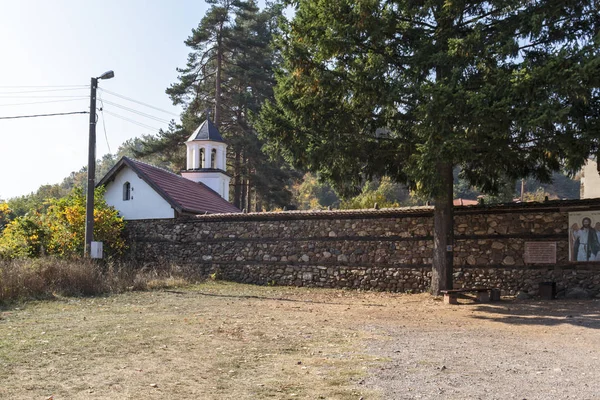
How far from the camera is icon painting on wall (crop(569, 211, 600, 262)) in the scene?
14297mm

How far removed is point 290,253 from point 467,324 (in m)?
9.08

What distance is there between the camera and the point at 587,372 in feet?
20.7

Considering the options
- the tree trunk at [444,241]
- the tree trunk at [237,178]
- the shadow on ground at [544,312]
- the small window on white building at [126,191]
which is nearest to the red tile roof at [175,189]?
the small window on white building at [126,191]

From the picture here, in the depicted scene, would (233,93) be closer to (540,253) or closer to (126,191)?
(126,191)

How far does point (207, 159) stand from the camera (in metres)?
30.3

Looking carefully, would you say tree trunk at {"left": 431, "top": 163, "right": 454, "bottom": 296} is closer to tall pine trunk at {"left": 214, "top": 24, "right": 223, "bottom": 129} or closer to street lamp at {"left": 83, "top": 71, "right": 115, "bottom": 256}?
street lamp at {"left": 83, "top": 71, "right": 115, "bottom": 256}

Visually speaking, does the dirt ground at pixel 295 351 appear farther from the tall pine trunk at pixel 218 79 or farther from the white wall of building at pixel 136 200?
the tall pine trunk at pixel 218 79

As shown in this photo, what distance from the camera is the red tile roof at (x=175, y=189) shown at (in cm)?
2178

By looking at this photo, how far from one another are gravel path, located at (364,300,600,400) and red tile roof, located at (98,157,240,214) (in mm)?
12566

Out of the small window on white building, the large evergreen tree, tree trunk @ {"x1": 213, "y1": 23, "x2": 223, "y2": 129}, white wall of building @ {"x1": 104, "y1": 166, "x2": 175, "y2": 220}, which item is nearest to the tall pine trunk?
tree trunk @ {"x1": 213, "y1": 23, "x2": 223, "y2": 129}

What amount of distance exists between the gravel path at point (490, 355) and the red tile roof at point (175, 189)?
12.6 meters

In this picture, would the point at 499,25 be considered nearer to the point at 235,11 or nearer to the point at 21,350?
the point at 21,350

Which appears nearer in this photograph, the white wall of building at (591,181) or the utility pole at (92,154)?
the utility pole at (92,154)

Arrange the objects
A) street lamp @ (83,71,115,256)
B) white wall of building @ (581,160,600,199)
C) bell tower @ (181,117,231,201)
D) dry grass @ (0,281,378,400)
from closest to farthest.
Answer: dry grass @ (0,281,378,400), street lamp @ (83,71,115,256), white wall of building @ (581,160,600,199), bell tower @ (181,117,231,201)
